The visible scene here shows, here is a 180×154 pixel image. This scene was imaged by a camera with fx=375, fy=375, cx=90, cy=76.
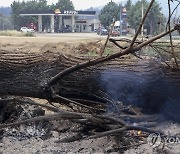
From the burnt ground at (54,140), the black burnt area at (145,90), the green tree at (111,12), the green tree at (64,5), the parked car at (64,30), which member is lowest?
the parked car at (64,30)

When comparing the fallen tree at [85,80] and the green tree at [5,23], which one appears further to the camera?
the green tree at [5,23]

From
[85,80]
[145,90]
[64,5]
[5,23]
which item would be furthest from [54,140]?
[5,23]

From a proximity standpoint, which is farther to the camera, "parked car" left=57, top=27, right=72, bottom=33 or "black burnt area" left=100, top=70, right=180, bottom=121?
"parked car" left=57, top=27, right=72, bottom=33

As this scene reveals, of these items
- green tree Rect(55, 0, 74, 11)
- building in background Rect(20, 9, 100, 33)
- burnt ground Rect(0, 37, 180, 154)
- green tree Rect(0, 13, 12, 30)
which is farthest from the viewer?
green tree Rect(0, 13, 12, 30)

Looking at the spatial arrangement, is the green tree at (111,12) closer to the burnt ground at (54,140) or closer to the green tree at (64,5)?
the burnt ground at (54,140)

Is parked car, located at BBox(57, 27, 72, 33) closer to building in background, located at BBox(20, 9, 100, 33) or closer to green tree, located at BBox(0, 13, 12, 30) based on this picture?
building in background, located at BBox(20, 9, 100, 33)

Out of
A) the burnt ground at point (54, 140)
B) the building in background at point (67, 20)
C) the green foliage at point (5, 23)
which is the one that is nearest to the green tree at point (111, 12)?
the burnt ground at point (54, 140)

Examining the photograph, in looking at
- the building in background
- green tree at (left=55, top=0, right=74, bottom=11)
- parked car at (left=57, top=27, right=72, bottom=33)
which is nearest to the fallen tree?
parked car at (left=57, top=27, right=72, bottom=33)

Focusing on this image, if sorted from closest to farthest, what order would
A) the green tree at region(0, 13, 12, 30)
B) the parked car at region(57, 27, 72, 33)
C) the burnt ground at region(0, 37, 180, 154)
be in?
the burnt ground at region(0, 37, 180, 154)
the parked car at region(57, 27, 72, 33)
the green tree at region(0, 13, 12, 30)

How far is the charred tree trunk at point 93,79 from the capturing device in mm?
3744

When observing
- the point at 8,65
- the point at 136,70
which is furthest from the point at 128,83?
the point at 8,65

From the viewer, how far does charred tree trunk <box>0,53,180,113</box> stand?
3.74 meters

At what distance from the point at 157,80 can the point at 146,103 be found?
0.28 meters

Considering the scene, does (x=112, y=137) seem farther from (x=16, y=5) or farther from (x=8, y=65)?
(x=16, y=5)
